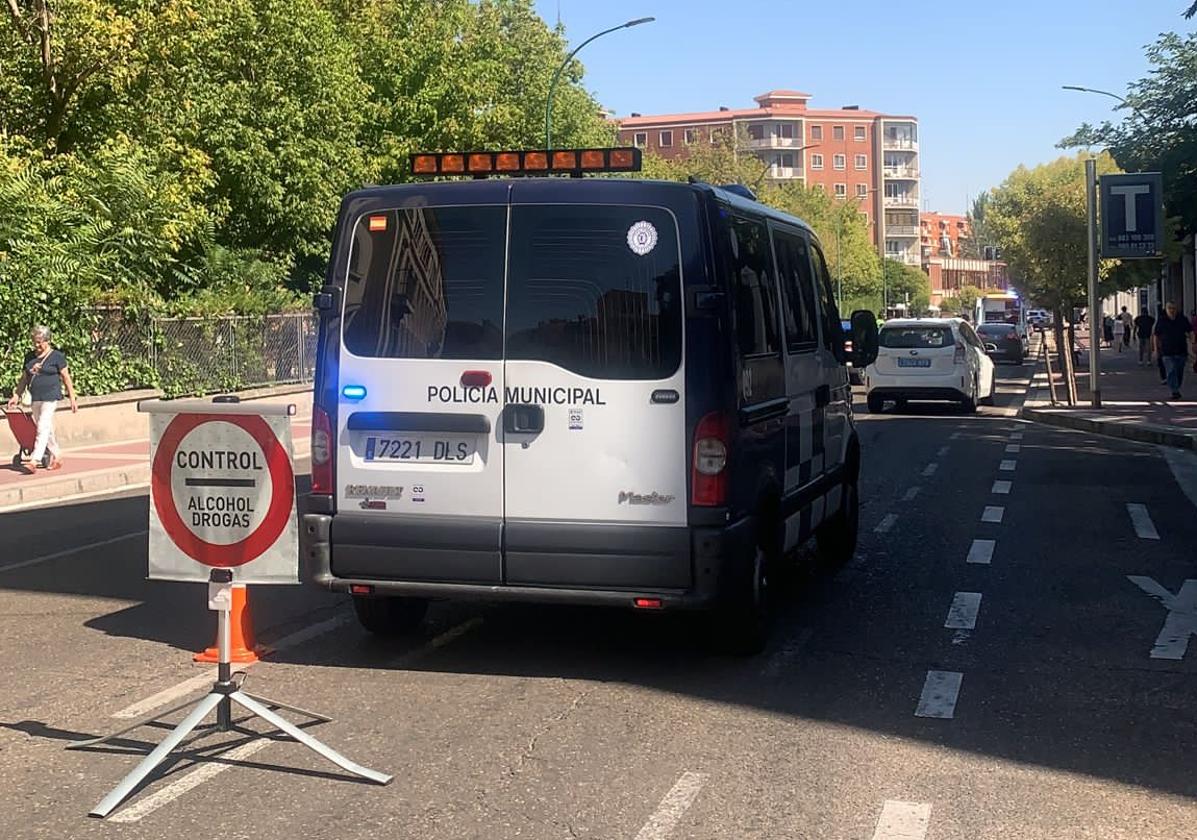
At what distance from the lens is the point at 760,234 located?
24.2 ft

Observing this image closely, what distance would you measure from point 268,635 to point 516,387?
7.16 ft

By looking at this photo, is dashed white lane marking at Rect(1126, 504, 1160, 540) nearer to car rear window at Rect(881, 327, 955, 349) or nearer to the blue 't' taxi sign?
car rear window at Rect(881, 327, 955, 349)

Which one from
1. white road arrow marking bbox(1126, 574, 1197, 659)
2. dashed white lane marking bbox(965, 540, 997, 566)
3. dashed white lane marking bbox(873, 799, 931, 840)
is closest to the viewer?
dashed white lane marking bbox(873, 799, 931, 840)

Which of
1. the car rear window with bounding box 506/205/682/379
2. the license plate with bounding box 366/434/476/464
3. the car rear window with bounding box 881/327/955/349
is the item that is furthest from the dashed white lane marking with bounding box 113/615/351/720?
the car rear window with bounding box 881/327/955/349

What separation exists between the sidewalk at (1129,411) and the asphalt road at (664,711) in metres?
10.1

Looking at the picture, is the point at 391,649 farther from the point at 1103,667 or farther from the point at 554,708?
the point at 1103,667

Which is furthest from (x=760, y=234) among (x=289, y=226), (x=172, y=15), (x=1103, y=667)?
(x=289, y=226)

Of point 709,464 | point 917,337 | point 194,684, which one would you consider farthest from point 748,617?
point 917,337

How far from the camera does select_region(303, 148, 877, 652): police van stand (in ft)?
20.7

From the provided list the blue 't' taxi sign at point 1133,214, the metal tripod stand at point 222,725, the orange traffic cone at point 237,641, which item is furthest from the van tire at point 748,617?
the blue 't' taxi sign at point 1133,214

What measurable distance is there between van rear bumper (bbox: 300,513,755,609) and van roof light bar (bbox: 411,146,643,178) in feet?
5.96

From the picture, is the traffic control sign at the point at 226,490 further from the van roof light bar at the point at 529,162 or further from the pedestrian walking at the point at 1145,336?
the pedestrian walking at the point at 1145,336

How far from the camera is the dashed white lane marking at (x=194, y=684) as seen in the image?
237 inches

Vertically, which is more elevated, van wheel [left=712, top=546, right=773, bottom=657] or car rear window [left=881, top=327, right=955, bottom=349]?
car rear window [left=881, top=327, right=955, bottom=349]
